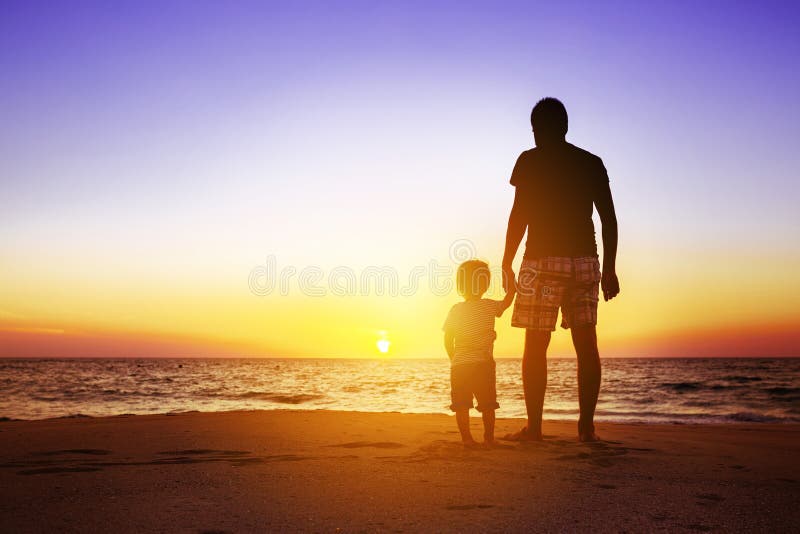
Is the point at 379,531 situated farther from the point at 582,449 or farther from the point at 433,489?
the point at 582,449

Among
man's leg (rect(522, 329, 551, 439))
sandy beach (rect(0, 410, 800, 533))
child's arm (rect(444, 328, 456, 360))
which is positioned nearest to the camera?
sandy beach (rect(0, 410, 800, 533))

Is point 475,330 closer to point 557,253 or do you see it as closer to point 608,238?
point 557,253

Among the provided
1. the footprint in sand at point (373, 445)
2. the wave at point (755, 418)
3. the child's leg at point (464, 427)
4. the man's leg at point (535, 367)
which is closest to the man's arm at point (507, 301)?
the man's leg at point (535, 367)

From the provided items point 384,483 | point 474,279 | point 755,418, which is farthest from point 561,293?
point 755,418

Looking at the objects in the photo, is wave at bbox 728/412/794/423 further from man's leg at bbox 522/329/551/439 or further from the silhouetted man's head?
the silhouetted man's head

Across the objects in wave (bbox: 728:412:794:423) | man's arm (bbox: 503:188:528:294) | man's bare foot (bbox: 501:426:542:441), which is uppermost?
man's arm (bbox: 503:188:528:294)

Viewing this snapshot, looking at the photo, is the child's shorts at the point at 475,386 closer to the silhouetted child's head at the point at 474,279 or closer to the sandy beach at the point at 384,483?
the sandy beach at the point at 384,483

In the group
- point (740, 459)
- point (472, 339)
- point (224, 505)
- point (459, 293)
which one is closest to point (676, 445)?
point (740, 459)

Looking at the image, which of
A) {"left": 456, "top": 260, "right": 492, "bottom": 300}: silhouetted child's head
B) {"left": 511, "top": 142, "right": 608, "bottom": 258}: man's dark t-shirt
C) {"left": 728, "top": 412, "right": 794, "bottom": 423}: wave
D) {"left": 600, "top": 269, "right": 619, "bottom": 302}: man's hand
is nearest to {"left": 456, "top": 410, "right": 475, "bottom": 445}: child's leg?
{"left": 456, "top": 260, "right": 492, "bottom": 300}: silhouetted child's head

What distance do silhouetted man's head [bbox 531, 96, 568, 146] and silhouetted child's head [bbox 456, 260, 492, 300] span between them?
3.76 ft

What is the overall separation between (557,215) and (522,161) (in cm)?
58

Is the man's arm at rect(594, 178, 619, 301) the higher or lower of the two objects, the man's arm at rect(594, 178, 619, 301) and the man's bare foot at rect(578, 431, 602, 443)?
the higher

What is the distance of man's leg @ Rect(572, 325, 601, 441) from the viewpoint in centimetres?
434

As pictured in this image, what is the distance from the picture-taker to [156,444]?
13.9 feet
